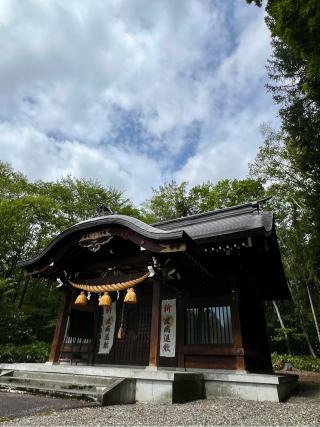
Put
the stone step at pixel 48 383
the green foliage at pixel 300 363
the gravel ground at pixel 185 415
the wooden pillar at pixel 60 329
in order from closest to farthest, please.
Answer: the gravel ground at pixel 185 415, the stone step at pixel 48 383, the wooden pillar at pixel 60 329, the green foliage at pixel 300 363

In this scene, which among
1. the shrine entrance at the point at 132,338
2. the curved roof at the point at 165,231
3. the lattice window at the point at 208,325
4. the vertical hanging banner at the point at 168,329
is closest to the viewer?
the curved roof at the point at 165,231

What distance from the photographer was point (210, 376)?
700 centimetres

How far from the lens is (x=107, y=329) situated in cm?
1029

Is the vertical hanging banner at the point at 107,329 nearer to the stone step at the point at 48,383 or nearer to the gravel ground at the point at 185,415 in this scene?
the stone step at the point at 48,383

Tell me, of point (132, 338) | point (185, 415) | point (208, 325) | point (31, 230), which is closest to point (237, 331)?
point (208, 325)

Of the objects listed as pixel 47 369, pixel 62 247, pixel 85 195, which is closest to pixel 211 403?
pixel 47 369

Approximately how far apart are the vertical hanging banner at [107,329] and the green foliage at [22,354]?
7.20 meters

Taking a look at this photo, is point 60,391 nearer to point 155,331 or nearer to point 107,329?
point 155,331

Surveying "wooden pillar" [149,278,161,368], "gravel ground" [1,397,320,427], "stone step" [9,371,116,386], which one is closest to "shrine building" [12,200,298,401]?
"wooden pillar" [149,278,161,368]

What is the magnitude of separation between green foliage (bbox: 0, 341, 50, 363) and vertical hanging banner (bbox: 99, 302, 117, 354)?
720 centimetres

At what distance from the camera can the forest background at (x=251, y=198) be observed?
14000 mm

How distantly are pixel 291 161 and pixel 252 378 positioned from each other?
15.0 meters

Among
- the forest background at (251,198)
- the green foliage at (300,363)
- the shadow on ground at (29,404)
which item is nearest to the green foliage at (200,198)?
the forest background at (251,198)

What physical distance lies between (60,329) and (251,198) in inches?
770
